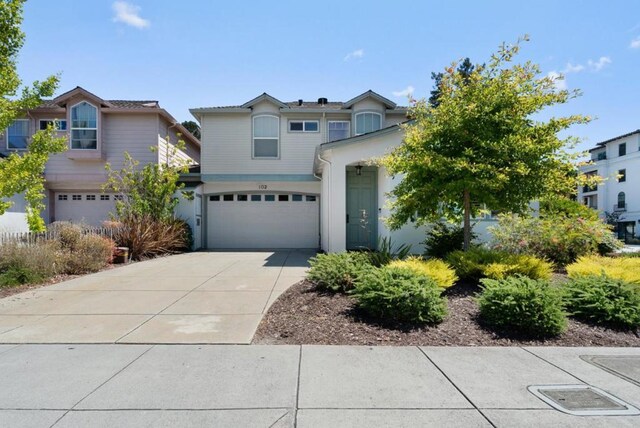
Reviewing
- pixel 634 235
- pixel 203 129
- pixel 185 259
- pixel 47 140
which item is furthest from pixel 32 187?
pixel 634 235

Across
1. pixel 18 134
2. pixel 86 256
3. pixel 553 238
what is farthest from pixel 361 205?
pixel 18 134

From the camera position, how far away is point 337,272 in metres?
6.79

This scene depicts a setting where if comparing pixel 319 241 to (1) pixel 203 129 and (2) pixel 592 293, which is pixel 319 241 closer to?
(1) pixel 203 129

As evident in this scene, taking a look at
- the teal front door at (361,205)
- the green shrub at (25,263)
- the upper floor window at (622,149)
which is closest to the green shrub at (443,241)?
the teal front door at (361,205)

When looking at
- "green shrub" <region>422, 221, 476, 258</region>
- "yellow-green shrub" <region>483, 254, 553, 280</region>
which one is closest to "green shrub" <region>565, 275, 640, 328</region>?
"yellow-green shrub" <region>483, 254, 553, 280</region>

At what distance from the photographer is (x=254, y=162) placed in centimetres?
1706

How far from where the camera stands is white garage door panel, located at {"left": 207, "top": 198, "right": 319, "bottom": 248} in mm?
17328

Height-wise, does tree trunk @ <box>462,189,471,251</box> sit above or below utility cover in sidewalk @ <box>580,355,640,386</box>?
above

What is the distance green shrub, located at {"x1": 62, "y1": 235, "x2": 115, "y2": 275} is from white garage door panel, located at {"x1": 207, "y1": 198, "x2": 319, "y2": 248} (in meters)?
6.71

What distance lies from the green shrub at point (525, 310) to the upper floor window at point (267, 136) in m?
13.3

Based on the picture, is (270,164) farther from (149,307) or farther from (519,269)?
(519,269)

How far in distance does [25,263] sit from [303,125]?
39.2 ft

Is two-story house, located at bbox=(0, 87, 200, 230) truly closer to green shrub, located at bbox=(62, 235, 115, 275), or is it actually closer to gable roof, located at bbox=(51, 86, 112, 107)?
gable roof, located at bbox=(51, 86, 112, 107)

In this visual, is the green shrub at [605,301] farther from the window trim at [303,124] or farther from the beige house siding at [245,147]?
the window trim at [303,124]
